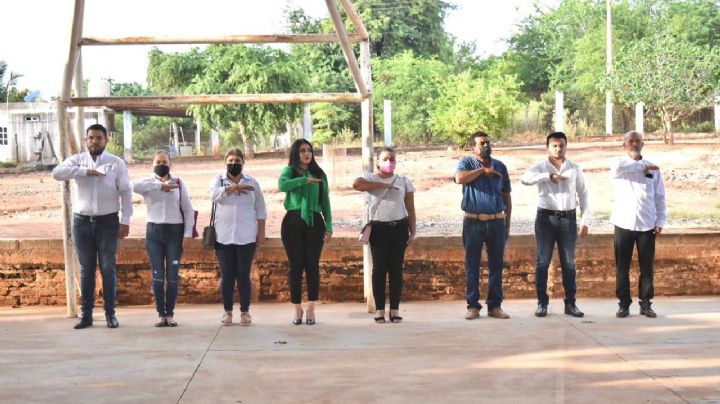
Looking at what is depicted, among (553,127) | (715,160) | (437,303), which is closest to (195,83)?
(553,127)

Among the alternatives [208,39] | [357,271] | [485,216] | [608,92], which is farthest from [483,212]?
[608,92]

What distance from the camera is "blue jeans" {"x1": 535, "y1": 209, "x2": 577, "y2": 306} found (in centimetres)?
715

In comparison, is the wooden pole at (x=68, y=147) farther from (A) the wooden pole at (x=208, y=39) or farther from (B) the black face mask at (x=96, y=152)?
(B) the black face mask at (x=96, y=152)

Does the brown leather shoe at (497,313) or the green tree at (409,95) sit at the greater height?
the green tree at (409,95)

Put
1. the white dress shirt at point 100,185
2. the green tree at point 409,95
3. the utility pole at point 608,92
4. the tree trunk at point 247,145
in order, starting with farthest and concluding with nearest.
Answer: the utility pole at point 608,92
the green tree at point 409,95
the tree trunk at point 247,145
the white dress shirt at point 100,185

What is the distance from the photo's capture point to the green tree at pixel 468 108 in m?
21.1

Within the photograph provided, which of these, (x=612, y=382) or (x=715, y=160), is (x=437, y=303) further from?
(x=715, y=160)

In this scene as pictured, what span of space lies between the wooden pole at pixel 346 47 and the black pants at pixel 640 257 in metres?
2.09

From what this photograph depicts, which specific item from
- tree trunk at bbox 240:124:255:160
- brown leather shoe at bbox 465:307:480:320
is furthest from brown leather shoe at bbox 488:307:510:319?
tree trunk at bbox 240:124:255:160

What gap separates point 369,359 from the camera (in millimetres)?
5629

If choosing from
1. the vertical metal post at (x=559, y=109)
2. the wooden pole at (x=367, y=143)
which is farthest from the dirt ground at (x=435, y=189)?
the wooden pole at (x=367, y=143)

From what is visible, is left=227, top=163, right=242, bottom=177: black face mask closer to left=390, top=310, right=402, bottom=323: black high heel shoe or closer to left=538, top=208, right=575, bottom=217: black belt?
left=390, top=310, right=402, bottom=323: black high heel shoe

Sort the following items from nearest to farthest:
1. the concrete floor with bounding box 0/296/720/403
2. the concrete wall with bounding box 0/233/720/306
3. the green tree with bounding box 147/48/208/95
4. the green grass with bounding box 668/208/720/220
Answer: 1. the concrete floor with bounding box 0/296/720/403
2. the concrete wall with bounding box 0/233/720/306
3. the green grass with bounding box 668/208/720/220
4. the green tree with bounding box 147/48/208/95

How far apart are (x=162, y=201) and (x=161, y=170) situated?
0.21 m
